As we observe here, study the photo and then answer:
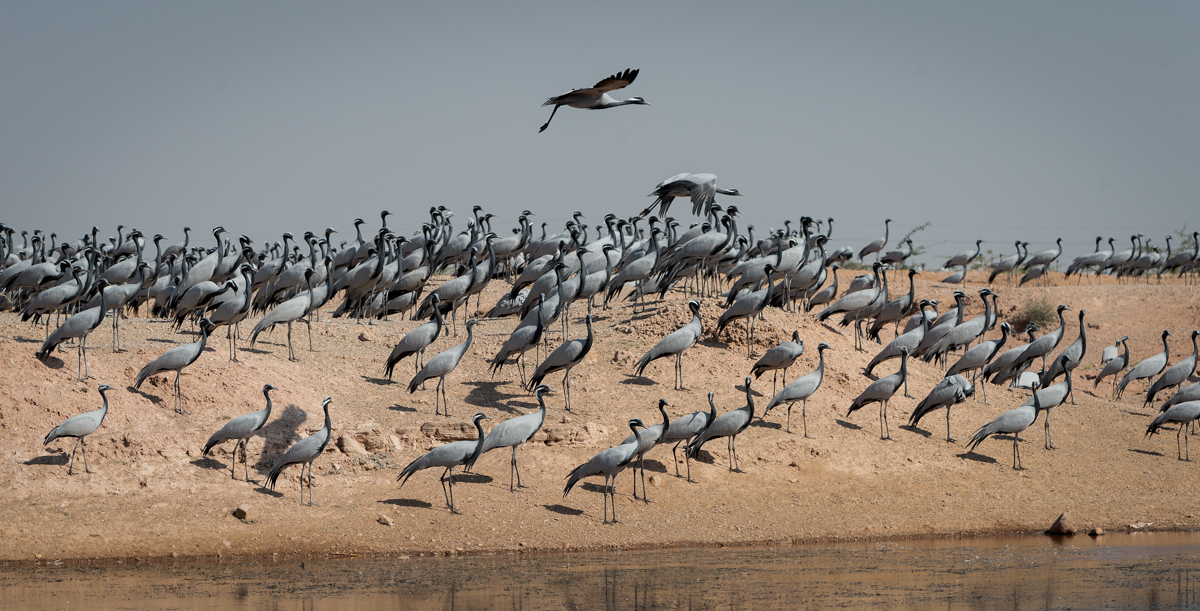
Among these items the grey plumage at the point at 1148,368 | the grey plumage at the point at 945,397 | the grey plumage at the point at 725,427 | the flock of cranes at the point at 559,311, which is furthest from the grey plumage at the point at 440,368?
the grey plumage at the point at 1148,368

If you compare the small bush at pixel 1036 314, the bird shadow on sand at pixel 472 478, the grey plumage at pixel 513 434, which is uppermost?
the small bush at pixel 1036 314

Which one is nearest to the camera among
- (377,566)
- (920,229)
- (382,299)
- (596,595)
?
(596,595)

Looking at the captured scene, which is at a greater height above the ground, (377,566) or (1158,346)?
(1158,346)

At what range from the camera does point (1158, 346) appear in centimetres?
2969

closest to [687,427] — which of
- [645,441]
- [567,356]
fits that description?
[645,441]

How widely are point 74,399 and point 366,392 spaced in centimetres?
448

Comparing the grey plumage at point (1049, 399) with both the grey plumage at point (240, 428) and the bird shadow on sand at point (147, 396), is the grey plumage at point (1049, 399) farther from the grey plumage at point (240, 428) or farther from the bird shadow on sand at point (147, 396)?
the bird shadow on sand at point (147, 396)

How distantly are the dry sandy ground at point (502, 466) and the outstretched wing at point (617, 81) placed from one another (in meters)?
5.92

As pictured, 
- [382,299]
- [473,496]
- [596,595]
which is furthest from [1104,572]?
[382,299]

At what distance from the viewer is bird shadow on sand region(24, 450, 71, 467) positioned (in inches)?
568

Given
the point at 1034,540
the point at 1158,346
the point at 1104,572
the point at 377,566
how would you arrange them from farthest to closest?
the point at 1158,346
the point at 1034,540
the point at 377,566
the point at 1104,572

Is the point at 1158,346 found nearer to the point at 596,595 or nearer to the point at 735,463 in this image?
the point at 735,463

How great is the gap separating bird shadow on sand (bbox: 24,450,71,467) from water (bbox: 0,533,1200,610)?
2.39 m

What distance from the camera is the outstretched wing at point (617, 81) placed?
10.8 m
